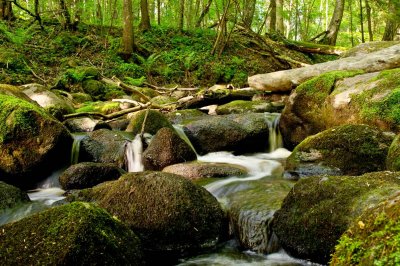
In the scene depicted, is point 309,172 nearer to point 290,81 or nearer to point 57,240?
point 57,240

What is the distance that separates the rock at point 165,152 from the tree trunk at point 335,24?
13598 mm

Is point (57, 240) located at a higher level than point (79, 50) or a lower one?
lower

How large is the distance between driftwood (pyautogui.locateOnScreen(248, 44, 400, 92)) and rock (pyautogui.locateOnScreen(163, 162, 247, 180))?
4.79 m

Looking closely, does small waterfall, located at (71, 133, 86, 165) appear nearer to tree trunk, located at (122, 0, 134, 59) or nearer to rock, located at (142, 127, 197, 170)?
rock, located at (142, 127, 197, 170)

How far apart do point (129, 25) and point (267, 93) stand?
6.65 metres

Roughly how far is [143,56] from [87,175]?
11383 mm

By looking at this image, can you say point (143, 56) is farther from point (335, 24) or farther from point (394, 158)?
point (394, 158)

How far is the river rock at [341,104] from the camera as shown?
662 cm

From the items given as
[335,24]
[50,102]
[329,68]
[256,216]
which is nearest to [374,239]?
[256,216]

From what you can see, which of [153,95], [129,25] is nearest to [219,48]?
[129,25]

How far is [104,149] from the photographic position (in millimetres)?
7887

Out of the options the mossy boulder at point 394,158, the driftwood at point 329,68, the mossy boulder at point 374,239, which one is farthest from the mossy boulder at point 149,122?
the mossy boulder at point 374,239

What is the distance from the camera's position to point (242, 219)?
471 centimetres

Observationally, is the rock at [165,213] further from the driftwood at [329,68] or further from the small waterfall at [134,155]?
the driftwood at [329,68]
